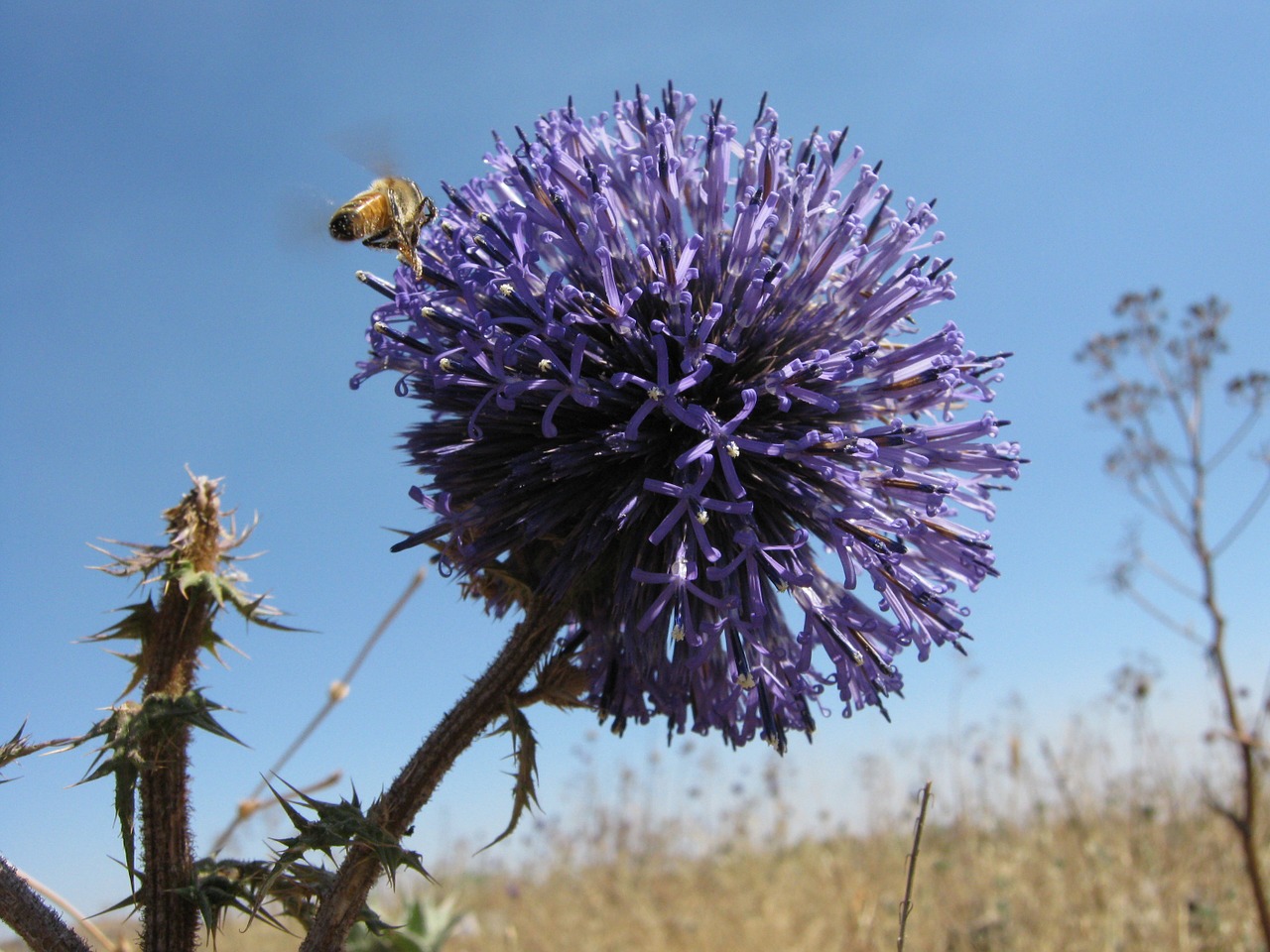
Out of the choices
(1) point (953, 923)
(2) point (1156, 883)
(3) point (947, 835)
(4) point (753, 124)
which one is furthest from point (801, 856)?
(4) point (753, 124)

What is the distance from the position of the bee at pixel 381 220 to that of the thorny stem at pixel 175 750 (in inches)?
43.3

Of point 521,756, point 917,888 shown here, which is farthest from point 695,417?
point 917,888

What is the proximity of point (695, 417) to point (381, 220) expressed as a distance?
156 cm

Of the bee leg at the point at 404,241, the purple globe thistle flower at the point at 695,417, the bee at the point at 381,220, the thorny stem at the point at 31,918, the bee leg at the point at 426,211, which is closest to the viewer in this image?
the thorny stem at the point at 31,918

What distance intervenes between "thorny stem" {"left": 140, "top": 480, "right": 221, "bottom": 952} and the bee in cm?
110

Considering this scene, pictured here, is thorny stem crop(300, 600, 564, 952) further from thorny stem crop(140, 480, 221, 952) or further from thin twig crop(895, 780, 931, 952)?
thin twig crop(895, 780, 931, 952)

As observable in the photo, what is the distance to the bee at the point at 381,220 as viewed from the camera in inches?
125

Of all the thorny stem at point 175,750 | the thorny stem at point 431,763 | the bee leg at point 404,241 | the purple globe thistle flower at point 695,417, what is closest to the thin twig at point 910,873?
the purple globe thistle flower at point 695,417

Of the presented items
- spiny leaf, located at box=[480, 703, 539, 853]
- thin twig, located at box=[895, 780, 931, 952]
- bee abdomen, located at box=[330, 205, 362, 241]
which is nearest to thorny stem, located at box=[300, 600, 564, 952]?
spiny leaf, located at box=[480, 703, 539, 853]

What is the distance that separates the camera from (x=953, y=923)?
7762 millimetres

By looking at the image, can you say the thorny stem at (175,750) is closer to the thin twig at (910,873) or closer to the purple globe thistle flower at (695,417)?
the purple globe thistle flower at (695,417)

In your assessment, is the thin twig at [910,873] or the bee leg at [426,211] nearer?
the thin twig at [910,873]

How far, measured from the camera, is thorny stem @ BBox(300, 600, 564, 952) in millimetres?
2121

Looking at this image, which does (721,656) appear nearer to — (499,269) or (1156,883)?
(499,269)
